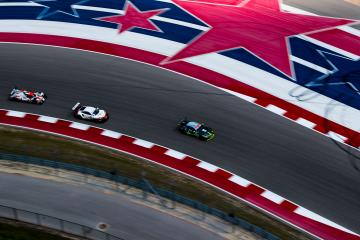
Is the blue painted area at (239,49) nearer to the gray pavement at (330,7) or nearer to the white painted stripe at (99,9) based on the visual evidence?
the white painted stripe at (99,9)

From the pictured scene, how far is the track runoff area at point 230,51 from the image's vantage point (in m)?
47.6

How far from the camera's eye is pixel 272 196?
3894cm

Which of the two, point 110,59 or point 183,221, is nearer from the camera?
point 183,221

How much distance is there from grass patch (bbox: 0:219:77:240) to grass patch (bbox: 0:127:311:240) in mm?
7121

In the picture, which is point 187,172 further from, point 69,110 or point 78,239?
point 69,110

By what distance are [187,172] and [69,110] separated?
43.1ft

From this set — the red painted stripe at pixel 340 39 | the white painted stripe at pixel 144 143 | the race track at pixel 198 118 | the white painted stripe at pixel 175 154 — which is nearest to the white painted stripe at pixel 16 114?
the race track at pixel 198 118

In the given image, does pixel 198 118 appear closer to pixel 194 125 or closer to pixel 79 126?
pixel 194 125

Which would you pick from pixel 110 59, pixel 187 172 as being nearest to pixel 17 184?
pixel 187 172

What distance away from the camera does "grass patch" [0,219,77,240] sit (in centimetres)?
3494

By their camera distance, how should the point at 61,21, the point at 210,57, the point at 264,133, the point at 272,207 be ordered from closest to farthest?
1. the point at 272,207
2. the point at 264,133
3. the point at 210,57
4. the point at 61,21

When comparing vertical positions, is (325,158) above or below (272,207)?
above

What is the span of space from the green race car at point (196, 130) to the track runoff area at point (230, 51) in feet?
21.1

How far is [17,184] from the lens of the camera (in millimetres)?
39094
